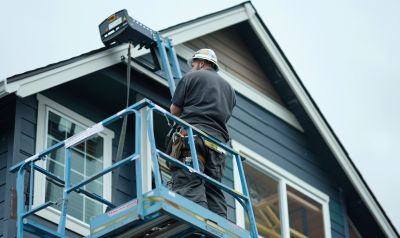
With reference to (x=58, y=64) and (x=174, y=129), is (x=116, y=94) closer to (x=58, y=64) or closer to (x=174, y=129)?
(x=58, y=64)

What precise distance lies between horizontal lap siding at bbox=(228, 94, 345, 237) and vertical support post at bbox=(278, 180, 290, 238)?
45 centimetres

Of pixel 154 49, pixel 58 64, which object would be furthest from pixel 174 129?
pixel 154 49

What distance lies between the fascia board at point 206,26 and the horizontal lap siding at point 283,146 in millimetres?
1179

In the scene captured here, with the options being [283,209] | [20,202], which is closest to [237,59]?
[283,209]

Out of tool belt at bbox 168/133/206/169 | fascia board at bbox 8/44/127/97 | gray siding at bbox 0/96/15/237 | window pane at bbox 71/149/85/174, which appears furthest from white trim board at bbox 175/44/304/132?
tool belt at bbox 168/133/206/169

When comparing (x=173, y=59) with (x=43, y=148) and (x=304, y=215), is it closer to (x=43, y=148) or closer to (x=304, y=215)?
(x=43, y=148)

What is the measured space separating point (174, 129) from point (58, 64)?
2369 millimetres

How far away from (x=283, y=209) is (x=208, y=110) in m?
4.86

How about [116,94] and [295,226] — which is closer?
[116,94]

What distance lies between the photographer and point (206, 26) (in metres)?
15.6

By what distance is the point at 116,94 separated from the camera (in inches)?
543

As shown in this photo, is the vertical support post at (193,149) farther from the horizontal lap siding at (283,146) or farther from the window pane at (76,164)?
the horizontal lap siding at (283,146)

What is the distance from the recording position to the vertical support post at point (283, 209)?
607 inches

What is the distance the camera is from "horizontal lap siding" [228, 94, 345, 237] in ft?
52.2
